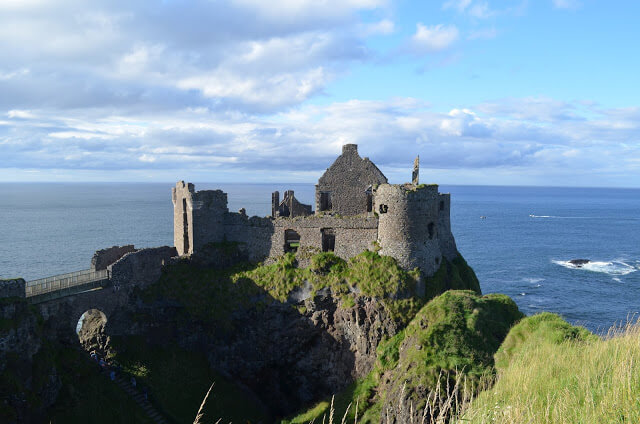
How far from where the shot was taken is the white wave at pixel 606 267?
85.1m

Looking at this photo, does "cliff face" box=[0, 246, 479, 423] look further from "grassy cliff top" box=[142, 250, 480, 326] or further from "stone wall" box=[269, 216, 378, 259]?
"stone wall" box=[269, 216, 378, 259]

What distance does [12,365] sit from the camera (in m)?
26.3

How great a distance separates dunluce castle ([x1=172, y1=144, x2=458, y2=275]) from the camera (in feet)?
117

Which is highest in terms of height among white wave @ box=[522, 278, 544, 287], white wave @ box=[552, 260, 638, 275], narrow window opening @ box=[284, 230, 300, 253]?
narrow window opening @ box=[284, 230, 300, 253]

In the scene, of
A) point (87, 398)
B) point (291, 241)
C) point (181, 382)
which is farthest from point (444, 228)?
point (87, 398)

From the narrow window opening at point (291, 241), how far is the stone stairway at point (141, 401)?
1589cm

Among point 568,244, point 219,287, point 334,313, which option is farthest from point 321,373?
point 568,244

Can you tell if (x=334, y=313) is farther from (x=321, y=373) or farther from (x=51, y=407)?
(x=51, y=407)

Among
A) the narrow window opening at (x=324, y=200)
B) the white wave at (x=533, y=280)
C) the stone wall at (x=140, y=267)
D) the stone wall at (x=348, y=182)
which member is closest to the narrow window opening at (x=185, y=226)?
the stone wall at (x=140, y=267)

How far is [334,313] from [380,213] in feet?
29.4

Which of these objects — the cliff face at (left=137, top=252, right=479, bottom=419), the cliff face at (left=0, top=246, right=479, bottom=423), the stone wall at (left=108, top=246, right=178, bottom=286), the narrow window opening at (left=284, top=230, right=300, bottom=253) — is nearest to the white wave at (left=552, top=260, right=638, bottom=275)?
the cliff face at (left=0, top=246, right=479, bottom=423)

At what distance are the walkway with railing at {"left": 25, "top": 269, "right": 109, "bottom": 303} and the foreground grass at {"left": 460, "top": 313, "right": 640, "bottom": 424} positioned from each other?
29.5 m

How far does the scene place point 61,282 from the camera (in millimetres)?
31516

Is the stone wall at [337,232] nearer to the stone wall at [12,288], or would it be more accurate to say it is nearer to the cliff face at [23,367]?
the cliff face at [23,367]
